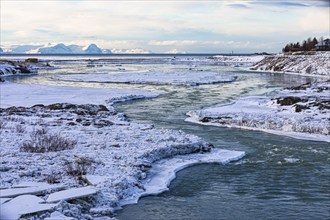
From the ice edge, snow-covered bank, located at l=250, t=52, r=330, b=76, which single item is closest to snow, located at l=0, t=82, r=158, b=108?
the ice edge

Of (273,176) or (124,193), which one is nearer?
(124,193)

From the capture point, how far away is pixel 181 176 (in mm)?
13422

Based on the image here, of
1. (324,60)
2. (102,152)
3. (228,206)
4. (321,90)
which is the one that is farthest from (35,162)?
(324,60)

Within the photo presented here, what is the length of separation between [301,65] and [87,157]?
65.3 meters

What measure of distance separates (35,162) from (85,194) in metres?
3.24

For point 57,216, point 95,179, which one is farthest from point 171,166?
point 57,216

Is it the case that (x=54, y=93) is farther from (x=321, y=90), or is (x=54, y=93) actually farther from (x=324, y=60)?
(x=324, y=60)

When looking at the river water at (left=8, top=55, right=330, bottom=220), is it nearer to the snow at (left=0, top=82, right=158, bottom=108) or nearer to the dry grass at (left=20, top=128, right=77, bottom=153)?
the dry grass at (left=20, top=128, right=77, bottom=153)

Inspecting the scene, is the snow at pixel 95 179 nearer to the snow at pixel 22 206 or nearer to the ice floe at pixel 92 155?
the ice floe at pixel 92 155

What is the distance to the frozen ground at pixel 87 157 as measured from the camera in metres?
10.1

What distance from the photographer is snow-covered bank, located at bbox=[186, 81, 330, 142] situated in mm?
19766

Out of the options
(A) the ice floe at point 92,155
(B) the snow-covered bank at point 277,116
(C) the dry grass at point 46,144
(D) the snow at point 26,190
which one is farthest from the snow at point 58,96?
(D) the snow at point 26,190

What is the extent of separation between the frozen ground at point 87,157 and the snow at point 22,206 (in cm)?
2

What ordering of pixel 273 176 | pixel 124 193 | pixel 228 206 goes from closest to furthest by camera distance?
pixel 228 206 < pixel 124 193 < pixel 273 176
